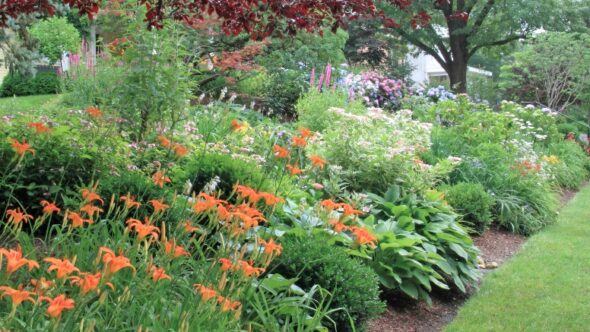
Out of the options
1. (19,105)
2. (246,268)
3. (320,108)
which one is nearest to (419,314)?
(246,268)

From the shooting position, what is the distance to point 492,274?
5.89 m

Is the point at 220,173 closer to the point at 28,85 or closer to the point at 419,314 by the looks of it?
the point at 419,314

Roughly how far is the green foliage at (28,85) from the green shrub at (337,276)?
59.8 feet

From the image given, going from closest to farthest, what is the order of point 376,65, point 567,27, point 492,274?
point 492,274, point 567,27, point 376,65

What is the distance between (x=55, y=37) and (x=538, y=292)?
21716 mm

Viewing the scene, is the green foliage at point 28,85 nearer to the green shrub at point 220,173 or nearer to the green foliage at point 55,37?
the green foliage at point 55,37

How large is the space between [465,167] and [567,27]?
17.2 m

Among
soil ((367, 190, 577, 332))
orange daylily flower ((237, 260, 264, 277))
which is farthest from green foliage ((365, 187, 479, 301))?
orange daylily flower ((237, 260, 264, 277))

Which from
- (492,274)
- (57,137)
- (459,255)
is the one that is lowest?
(492,274)

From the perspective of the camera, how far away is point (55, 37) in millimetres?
23531

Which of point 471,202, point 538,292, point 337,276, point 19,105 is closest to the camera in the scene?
point 337,276

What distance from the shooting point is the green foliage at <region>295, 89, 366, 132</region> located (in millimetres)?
9031

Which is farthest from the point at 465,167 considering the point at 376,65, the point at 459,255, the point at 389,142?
the point at 376,65

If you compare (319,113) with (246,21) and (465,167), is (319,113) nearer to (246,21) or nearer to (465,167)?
(465,167)
